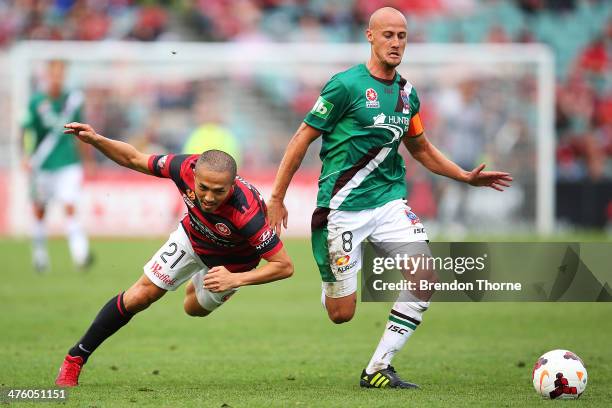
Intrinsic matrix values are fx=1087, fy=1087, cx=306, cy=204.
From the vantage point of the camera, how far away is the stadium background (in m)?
8.91

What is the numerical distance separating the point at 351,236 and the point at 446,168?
3.34ft

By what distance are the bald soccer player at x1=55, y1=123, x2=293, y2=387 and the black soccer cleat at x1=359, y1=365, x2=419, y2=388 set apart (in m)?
1.05

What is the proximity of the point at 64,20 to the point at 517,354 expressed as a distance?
19.9m

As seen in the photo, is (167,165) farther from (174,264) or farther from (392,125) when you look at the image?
(392,125)

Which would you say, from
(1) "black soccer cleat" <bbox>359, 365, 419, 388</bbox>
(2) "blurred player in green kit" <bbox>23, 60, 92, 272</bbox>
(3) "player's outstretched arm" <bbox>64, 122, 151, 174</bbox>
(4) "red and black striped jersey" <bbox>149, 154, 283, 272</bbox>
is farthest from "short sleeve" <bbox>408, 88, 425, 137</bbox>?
(2) "blurred player in green kit" <bbox>23, 60, 92, 272</bbox>

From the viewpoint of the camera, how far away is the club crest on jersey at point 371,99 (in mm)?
7711

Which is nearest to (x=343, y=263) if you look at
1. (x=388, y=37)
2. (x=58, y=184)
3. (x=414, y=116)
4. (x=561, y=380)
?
(x=414, y=116)

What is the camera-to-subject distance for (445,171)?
8344 mm

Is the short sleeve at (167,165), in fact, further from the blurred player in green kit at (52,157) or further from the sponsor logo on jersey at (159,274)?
the blurred player in green kit at (52,157)

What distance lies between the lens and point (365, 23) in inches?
1064

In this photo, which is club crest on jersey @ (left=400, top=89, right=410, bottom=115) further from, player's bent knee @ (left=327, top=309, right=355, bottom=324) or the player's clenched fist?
the player's clenched fist

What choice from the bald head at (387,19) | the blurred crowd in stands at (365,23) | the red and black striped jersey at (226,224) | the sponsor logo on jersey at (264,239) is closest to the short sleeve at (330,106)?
the bald head at (387,19)

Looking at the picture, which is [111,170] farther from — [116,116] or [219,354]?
[219,354]

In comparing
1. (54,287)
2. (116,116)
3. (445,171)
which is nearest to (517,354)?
(445,171)
